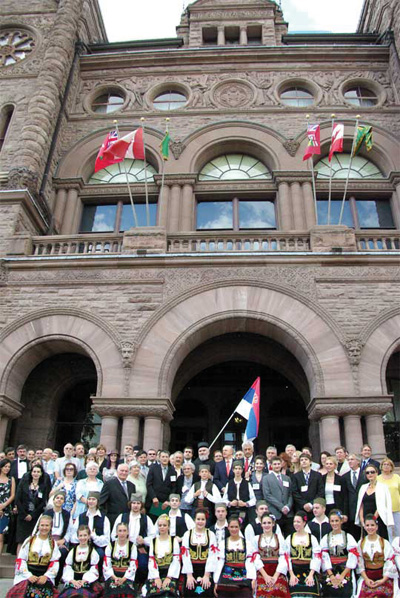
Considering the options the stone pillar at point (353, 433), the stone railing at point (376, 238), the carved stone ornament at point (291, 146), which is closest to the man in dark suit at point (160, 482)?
the stone pillar at point (353, 433)

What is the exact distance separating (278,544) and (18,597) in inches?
133

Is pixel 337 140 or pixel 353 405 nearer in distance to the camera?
pixel 353 405

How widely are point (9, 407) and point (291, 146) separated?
12818mm

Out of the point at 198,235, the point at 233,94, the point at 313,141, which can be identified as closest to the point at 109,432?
the point at 198,235

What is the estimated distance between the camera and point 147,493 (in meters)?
8.09

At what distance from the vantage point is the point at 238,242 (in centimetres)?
1362

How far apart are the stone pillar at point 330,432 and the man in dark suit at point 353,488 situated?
9.69ft

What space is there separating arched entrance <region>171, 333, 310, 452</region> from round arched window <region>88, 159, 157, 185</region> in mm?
7648

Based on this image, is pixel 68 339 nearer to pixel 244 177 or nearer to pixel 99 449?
pixel 99 449

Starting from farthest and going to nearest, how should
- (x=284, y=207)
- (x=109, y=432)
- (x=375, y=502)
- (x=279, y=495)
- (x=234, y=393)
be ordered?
(x=284, y=207), (x=234, y=393), (x=109, y=432), (x=279, y=495), (x=375, y=502)

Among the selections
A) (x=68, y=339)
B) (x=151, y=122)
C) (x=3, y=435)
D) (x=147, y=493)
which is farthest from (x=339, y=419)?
(x=151, y=122)

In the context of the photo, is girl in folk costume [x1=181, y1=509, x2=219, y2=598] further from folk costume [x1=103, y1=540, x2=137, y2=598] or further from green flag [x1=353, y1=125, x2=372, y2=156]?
green flag [x1=353, y1=125, x2=372, y2=156]

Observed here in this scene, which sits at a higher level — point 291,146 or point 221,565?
point 291,146

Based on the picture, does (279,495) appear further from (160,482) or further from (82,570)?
(82,570)
